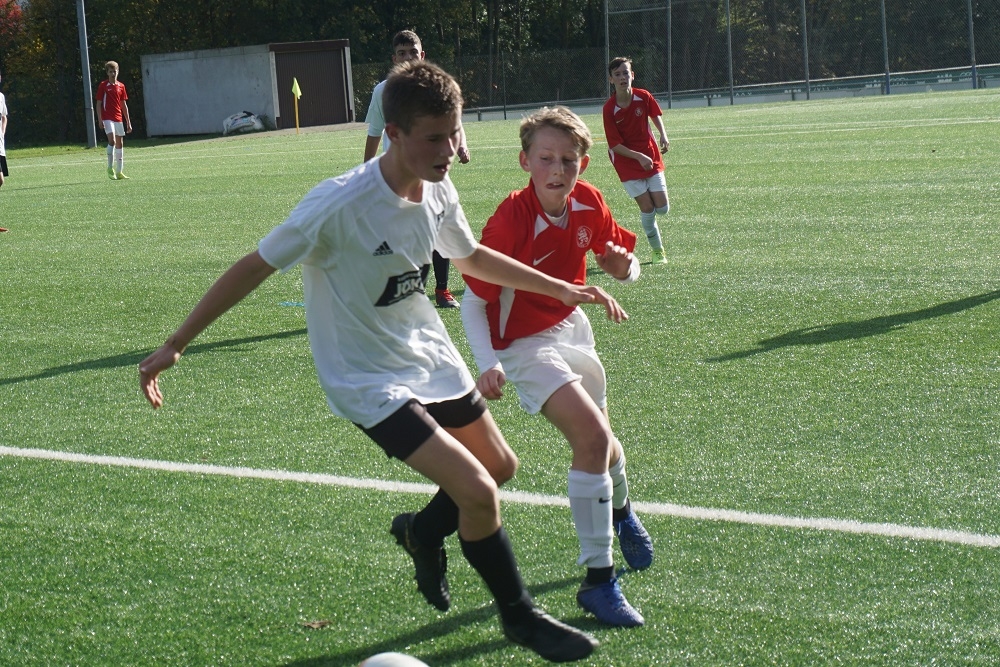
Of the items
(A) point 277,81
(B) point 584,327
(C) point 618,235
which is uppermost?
(A) point 277,81

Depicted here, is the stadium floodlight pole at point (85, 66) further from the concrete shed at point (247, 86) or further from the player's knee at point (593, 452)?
the player's knee at point (593, 452)

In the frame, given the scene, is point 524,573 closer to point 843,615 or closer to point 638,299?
point 843,615

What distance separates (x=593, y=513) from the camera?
3842mm

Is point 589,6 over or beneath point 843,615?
over

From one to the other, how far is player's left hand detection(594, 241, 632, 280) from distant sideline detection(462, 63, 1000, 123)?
3760 cm

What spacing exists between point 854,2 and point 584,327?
3887 centimetres

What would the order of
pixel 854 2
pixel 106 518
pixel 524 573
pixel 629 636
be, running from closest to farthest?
pixel 629 636 → pixel 524 573 → pixel 106 518 → pixel 854 2

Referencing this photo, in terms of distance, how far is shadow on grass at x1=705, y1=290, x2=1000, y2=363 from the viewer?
24.5ft

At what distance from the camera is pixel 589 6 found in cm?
5706

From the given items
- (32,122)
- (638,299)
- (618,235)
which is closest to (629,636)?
Answer: (618,235)

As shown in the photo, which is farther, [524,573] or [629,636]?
[524,573]

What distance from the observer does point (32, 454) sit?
235 inches

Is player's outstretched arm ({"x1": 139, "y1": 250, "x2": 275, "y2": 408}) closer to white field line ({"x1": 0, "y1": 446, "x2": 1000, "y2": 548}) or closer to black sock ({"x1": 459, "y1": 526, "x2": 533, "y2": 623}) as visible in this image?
black sock ({"x1": 459, "y1": 526, "x2": 533, "y2": 623})

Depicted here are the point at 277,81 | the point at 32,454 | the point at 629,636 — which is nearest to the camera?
the point at 629,636
